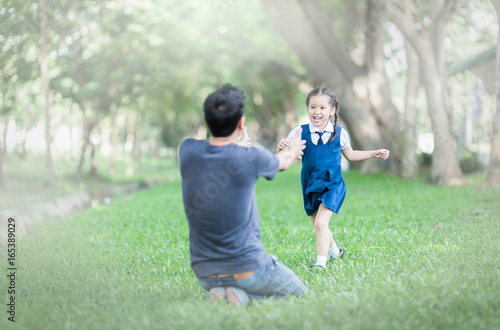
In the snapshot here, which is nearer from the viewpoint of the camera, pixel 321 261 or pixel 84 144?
pixel 321 261

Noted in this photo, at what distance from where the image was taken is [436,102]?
12.4 meters

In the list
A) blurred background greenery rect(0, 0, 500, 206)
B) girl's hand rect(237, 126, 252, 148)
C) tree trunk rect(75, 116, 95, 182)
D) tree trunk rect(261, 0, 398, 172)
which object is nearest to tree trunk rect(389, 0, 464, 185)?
blurred background greenery rect(0, 0, 500, 206)

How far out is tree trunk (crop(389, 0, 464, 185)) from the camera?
40.4 ft

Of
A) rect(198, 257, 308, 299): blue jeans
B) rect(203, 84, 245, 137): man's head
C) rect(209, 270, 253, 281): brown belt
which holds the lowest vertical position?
rect(198, 257, 308, 299): blue jeans

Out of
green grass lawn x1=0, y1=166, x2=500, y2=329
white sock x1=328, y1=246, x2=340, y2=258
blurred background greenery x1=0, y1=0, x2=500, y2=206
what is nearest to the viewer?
green grass lawn x1=0, y1=166, x2=500, y2=329

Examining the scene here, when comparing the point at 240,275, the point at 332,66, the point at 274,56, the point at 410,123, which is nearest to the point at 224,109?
the point at 240,275

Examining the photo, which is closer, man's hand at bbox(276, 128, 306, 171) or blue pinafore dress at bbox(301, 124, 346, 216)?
man's hand at bbox(276, 128, 306, 171)

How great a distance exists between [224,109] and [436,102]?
33.9ft

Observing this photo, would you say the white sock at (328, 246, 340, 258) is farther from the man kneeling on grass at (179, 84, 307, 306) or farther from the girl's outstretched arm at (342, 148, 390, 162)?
the man kneeling on grass at (179, 84, 307, 306)

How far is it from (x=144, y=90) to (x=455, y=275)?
17.8m

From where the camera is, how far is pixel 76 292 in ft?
13.5

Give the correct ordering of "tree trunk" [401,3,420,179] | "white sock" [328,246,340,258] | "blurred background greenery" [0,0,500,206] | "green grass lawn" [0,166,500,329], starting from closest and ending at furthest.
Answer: "green grass lawn" [0,166,500,329] < "white sock" [328,246,340,258] < "blurred background greenery" [0,0,500,206] < "tree trunk" [401,3,420,179]

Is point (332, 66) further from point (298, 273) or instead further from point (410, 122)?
point (298, 273)

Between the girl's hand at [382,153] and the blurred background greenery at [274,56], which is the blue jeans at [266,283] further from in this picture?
the blurred background greenery at [274,56]
